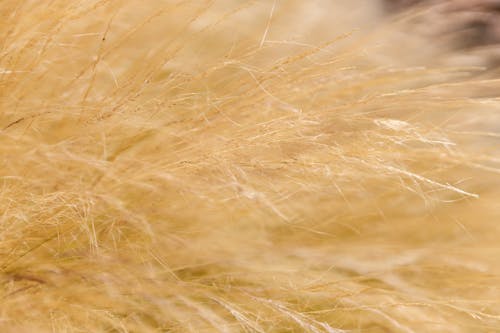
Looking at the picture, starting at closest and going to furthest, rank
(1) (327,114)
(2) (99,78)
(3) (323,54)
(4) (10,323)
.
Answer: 1. (4) (10,323)
2. (1) (327,114)
3. (2) (99,78)
4. (3) (323,54)

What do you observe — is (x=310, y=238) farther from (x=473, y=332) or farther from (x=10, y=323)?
(x=10, y=323)

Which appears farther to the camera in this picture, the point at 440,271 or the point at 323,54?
the point at 323,54

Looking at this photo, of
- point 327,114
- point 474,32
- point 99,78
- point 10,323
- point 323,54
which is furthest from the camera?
point 474,32

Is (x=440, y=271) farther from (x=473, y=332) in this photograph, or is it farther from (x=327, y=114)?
(x=327, y=114)

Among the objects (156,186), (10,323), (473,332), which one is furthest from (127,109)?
(473,332)

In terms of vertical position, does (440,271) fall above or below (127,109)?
below

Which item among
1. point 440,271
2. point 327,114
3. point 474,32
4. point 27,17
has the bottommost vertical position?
point 440,271

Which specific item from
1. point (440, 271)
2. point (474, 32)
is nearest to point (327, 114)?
point (440, 271)
